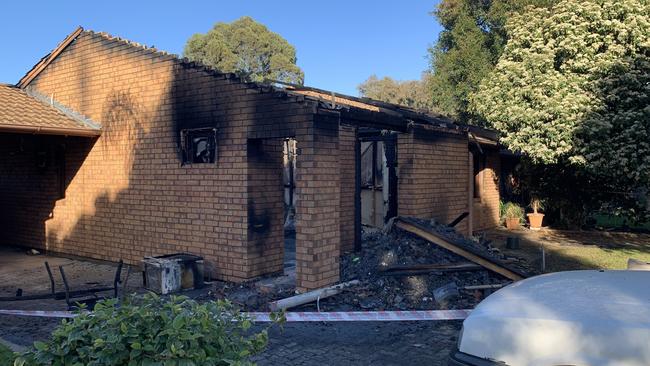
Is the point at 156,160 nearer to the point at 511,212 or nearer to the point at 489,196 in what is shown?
the point at 489,196

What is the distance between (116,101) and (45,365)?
8.00m

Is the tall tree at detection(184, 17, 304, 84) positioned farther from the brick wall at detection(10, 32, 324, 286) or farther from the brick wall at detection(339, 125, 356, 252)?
the brick wall at detection(339, 125, 356, 252)

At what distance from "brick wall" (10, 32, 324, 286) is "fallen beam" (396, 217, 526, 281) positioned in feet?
5.67

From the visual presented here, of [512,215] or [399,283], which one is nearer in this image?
[399,283]

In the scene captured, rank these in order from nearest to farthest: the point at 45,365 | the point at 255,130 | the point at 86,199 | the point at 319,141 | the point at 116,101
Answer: the point at 45,365
the point at 319,141
the point at 255,130
the point at 116,101
the point at 86,199

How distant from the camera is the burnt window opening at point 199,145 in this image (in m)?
8.05

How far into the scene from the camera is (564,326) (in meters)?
2.70

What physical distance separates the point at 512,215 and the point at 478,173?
205 centimetres

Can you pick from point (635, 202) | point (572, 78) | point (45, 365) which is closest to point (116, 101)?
point (45, 365)

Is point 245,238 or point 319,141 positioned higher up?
point 319,141

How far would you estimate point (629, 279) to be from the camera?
337 centimetres

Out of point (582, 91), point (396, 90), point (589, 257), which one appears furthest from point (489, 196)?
point (396, 90)

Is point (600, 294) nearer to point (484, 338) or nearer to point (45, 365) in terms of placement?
point (484, 338)

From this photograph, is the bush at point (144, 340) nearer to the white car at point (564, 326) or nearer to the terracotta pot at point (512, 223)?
the white car at point (564, 326)
